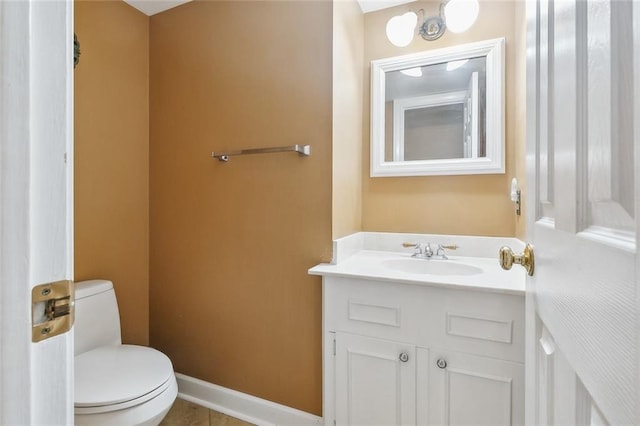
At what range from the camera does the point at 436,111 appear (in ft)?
5.16

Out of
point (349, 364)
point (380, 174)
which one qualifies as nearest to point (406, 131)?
point (380, 174)

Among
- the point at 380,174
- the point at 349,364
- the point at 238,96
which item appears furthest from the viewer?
the point at 380,174

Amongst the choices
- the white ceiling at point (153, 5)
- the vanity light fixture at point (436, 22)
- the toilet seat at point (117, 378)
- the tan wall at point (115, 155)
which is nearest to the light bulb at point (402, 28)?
the vanity light fixture at point (436, 22)

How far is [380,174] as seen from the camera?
5.44 feet

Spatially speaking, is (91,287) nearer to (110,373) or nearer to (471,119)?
(110,373)

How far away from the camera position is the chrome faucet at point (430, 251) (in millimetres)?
1469

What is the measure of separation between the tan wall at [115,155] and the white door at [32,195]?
4.62 feet

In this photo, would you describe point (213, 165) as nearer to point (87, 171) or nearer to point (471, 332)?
point (87, 171)

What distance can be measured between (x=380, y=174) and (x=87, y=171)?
4.95ft

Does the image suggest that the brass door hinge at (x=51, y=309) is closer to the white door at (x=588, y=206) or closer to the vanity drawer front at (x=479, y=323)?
the white door at (x=588, y=206)

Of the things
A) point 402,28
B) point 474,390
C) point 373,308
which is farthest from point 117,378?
point 402,28

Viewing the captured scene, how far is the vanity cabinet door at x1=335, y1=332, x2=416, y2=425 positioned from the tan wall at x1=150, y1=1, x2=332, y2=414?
19 centimetres

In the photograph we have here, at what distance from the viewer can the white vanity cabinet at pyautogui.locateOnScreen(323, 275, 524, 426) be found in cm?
99
